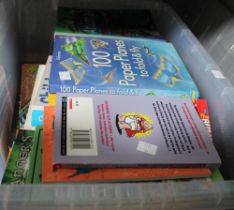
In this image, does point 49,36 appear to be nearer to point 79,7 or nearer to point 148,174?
point 79,7

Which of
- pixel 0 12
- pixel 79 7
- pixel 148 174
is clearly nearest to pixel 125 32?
pixel 79 7

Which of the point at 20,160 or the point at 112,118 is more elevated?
the point at 112,118

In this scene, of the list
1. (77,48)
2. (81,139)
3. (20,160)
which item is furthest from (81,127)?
(77,48)

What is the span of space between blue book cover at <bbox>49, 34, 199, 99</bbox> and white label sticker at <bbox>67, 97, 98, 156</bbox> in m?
0.05

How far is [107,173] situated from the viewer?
1.66 feet

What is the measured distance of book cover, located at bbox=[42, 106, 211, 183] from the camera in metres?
0.49

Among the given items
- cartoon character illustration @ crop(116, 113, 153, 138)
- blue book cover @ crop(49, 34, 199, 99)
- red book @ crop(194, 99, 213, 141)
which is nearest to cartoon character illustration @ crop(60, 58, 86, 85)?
blue book cover @ crop(49, 34, 199, 99)

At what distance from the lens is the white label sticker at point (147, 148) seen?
0.53 metres

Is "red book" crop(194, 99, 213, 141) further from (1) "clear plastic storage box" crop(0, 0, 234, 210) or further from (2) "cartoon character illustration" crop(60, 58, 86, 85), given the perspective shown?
(2) "cartoon character illustration" crop(60, 58, 86, 85)

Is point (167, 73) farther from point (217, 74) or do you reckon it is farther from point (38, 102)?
point (38, 102)

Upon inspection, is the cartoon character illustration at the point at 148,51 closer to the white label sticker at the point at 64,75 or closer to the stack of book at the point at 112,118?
the stack of book at the point at 112,118

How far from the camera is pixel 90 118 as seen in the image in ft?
1.87

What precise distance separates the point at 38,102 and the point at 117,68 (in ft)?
0.62

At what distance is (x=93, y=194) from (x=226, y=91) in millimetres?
360
